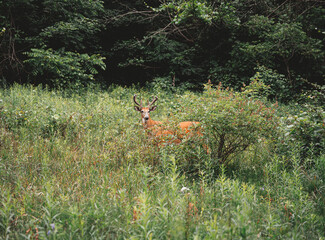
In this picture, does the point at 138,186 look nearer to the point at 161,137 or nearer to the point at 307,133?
the point at 161,137

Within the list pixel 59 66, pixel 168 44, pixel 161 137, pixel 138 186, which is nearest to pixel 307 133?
pixel 161 137

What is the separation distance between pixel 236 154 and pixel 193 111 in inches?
44.4

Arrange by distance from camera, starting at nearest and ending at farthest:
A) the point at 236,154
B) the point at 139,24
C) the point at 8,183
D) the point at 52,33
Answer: the point at 8,183 → the point at 236,154 → the point at 52,33 → the point at 139,24

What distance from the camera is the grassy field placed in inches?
78.5

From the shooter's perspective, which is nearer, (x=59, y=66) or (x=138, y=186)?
(x=138, y=186)

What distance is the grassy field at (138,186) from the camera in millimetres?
1995

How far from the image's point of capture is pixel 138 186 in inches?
127

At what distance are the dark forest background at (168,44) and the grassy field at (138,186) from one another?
193 inches

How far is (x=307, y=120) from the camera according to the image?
429 cm

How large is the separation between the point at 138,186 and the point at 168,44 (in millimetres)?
11916

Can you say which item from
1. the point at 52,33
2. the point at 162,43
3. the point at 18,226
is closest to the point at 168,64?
the point at 162,43

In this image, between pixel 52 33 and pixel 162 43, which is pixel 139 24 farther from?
pixel 52 33

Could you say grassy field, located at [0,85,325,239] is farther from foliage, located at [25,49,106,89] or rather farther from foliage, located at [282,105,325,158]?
foliage, located at [25,49,106,89]

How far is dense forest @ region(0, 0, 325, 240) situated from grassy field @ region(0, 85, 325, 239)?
0.02 meters
